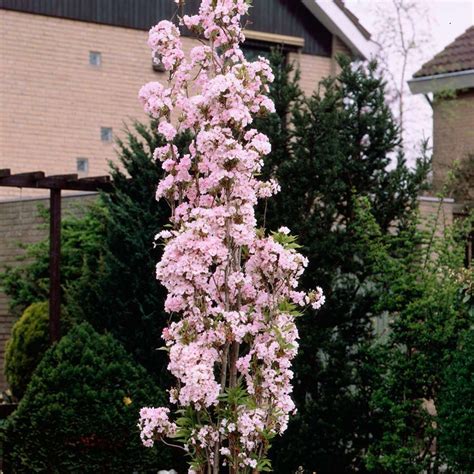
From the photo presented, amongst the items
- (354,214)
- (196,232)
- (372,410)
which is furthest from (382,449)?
(196,232)

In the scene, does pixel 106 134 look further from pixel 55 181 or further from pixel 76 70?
pixel 55 181

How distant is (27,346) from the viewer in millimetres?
16156

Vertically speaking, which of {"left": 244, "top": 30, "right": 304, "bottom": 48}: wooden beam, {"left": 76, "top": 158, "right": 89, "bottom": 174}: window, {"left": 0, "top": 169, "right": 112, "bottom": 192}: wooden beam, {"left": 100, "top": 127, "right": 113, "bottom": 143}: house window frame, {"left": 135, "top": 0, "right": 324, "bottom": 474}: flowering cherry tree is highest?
{"left": 244, "top": 30, "right": 304, "bottom": 48}: wooden beam

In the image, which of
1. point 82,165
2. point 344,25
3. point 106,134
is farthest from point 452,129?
point 82,165

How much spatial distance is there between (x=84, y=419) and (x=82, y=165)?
13615 mm

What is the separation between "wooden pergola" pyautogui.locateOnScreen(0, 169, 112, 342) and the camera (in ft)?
44.8

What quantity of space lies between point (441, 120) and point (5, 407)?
16.0 m

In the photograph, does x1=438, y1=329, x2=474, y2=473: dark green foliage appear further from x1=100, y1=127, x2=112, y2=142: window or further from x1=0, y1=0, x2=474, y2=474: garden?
x1=100, y1=127, x2=112, y2=142: window

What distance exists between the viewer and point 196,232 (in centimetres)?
733

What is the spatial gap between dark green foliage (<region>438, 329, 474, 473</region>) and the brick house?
12985 mm

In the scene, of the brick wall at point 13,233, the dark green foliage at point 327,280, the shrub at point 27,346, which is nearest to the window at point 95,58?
the brick wall at point 13,233

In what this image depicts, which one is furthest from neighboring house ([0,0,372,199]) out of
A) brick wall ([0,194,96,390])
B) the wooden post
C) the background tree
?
the background tree

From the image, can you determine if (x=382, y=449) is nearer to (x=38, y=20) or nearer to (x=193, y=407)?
(x=193, y=407)

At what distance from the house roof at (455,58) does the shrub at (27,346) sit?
41.1 ft
